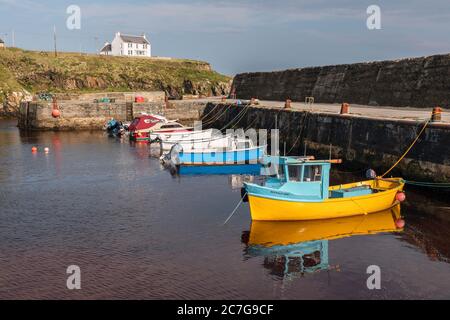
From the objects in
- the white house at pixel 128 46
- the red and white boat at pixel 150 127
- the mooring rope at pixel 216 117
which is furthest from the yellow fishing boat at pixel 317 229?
the white house at pixel 128 46

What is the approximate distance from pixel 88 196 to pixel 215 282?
10.6 meters

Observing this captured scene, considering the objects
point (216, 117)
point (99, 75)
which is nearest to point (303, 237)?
point (216, 117)

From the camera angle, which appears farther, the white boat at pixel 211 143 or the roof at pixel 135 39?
the roof at pixel 135 39

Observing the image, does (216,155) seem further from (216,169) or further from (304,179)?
(304,179)

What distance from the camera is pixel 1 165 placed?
91.7ft

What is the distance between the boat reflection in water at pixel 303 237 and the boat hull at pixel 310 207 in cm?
20

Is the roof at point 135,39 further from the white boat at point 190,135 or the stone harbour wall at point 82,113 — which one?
the white boat at point 190,135

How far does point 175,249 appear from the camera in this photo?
13.9 meters

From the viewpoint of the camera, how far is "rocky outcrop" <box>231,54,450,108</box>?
28016 millimetres

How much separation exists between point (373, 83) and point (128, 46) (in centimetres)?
7232

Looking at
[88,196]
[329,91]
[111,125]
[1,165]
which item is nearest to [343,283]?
[88,196]

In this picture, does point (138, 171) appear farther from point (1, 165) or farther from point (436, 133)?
point (436, 133)

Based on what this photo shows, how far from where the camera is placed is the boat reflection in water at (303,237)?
1284 centimetres
